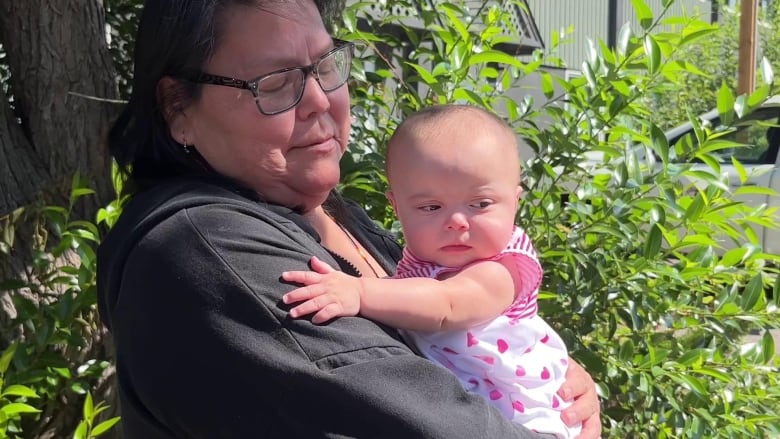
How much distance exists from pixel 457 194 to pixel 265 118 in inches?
15.2

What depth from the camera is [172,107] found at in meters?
1.76

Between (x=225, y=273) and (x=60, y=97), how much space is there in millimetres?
1765

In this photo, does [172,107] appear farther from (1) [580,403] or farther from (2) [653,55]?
(2) [653,55]

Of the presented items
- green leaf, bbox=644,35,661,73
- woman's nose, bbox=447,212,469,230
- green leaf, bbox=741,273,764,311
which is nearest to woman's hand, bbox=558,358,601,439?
woman's nose, bbox=447,212,469,230

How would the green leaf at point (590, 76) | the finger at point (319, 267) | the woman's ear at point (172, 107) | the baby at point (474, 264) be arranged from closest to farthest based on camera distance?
the finger at point (319, 267) < the baby at point (474, 264) < the woman's ear at point (172, 107) < the green leaf at point (590, 76)

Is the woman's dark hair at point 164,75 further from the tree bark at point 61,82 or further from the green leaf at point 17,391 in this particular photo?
the tree bark at point 61,82

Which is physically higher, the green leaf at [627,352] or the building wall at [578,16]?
the green leaf at [627,352]

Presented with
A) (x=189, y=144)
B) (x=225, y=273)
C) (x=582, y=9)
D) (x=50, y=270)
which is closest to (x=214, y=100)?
(x=189, y=144)

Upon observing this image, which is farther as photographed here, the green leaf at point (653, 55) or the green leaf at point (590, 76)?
the green leaf at point (590, 76)

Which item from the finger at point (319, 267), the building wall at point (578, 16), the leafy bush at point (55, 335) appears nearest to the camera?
the finger at point (319, 267)

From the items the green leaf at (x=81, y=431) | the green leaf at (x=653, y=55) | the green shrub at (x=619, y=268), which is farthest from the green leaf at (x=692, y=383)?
the green leaf at (x=81, y=431)

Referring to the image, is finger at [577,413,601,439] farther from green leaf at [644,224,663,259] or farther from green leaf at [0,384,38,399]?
green leaf at [0,384,38,399]

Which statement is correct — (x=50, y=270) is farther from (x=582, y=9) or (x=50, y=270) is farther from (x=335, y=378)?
(x=582, y=9)

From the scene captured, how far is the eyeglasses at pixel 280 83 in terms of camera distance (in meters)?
1.67
